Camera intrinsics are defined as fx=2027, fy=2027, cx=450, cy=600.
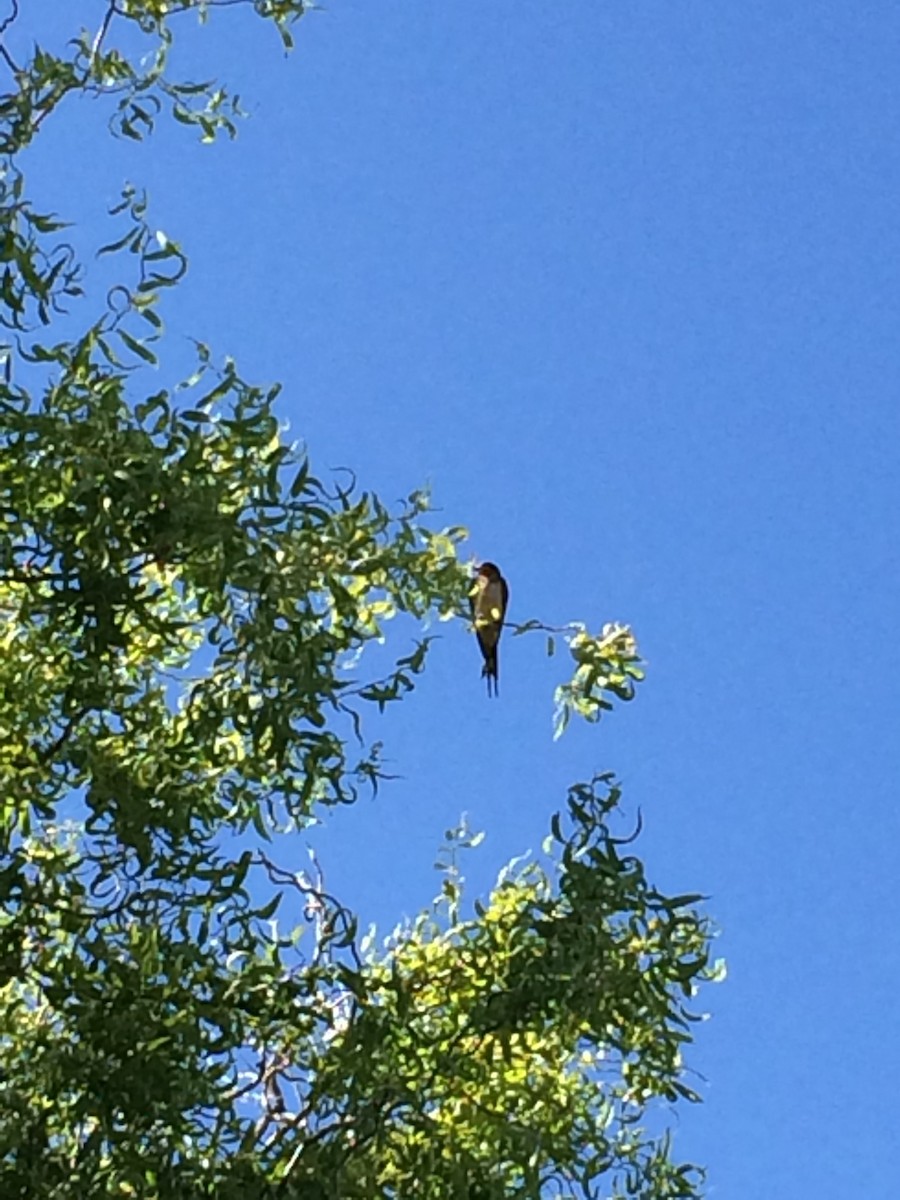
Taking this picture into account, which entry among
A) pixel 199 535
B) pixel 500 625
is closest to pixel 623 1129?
pixel 500 625

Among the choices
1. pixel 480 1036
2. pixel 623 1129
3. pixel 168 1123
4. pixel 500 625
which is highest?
pixel 500 625

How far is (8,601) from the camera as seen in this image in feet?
16.5

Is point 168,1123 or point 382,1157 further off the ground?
point 382,1157

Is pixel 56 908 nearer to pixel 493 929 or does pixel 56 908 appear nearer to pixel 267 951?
pixel 267 951

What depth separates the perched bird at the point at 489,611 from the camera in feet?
18.3

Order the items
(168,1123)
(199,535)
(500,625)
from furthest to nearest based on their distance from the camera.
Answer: (500,625)
(199,535)
(168,1123)

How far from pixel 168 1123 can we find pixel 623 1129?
1462 mm

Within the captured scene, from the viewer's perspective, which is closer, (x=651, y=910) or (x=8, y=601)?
(x=651, y=910)

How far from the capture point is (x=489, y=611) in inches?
226

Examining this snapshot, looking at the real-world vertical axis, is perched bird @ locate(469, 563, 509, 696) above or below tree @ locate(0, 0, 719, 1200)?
above

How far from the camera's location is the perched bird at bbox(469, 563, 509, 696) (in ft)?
18.3

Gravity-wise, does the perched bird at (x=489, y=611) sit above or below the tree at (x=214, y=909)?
above

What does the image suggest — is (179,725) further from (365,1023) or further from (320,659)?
(365,1023)

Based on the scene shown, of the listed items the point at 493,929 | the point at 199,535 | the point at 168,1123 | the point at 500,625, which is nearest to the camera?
the point at 168,1123
